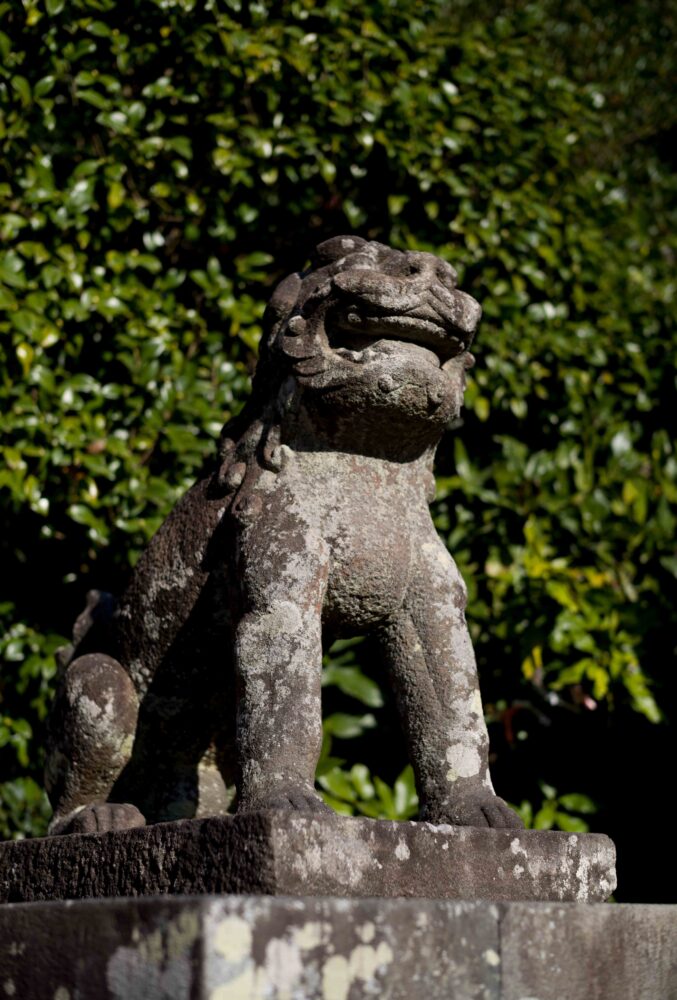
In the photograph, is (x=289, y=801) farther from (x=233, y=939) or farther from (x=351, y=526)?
(x=351, y=526)

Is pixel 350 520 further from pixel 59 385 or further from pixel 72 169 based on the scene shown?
pixel 72 169

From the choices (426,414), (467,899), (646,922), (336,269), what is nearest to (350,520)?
(426,414)

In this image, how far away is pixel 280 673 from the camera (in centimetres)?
240

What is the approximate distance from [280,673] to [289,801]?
286mm

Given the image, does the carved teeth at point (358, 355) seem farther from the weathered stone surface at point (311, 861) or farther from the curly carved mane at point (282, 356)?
the weathered stone surface at point (311, 861)

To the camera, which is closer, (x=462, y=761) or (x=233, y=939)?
(x=233, y=939)

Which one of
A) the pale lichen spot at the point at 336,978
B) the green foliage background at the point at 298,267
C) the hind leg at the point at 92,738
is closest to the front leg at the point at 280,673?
the pale lichen spot at the point at 336,978

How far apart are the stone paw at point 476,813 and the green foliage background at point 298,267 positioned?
1.93m

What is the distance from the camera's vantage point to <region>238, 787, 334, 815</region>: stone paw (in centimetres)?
218

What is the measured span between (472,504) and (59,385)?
1.76 meters

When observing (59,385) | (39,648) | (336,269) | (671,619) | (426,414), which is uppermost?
(336,269)

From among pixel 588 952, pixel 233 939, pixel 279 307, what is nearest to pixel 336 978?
pixel 233 939

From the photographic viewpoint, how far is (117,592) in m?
4.71

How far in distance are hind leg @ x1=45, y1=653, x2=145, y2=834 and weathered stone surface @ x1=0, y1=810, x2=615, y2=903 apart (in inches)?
A: 8.0
